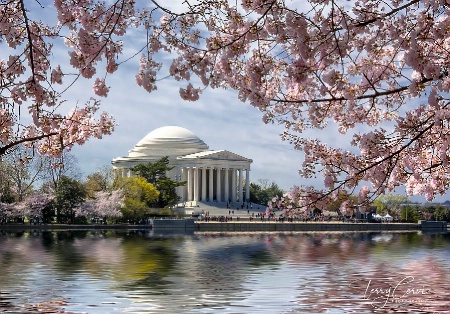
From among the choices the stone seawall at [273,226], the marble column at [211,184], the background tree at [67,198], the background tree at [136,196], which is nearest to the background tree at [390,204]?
the marble column at [211,184]

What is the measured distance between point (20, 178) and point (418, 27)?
7966 centimetres

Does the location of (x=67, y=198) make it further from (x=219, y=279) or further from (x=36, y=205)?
(x=219, y=279)

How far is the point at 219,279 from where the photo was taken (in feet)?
117

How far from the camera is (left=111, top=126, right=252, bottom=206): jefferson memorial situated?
139375 mm

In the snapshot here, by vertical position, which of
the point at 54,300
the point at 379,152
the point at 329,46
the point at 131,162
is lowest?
the point at 54,300

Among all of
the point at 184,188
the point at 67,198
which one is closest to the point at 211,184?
the point at 184,188

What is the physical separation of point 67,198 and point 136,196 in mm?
16744

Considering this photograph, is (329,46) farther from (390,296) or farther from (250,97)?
(390,296)

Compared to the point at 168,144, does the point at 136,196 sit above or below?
below

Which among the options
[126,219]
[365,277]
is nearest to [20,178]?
[126,219]

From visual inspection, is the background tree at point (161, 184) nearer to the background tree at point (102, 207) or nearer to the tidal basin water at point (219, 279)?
the background tree at point (102, 207)

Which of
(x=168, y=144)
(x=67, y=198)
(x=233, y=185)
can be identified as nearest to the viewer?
(x=67, y=198)

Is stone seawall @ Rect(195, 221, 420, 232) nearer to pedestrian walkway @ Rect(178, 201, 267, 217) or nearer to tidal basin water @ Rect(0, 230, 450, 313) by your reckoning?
pedestrian walkway @ Rect(178, 201, 267, 217)

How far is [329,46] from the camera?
33.6 feet
